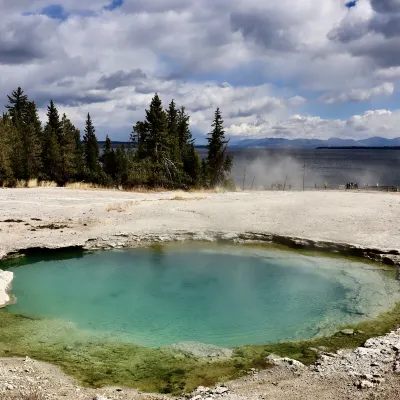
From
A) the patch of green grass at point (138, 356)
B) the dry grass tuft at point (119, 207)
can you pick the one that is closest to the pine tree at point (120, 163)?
the dry grass tuft at point (119, 207)

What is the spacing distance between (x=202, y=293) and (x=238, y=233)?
23.0ft

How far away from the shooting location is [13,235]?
71.3ft

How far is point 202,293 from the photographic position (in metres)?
16.2

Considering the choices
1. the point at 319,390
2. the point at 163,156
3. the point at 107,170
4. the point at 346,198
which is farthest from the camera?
the point at 107,170

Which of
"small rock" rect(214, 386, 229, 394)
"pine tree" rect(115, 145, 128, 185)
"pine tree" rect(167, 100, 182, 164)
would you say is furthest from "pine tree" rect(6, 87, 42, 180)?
→ "small rock" rect(214, 386, 229, 394)

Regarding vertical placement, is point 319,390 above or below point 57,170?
below

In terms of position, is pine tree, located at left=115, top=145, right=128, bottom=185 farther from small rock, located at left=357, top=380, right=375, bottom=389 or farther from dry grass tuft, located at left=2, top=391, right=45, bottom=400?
small rock, located at left=357, top=380, right=375, bottom=389

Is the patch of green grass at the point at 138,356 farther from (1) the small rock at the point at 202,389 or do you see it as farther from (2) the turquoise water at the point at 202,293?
(2) the turquoise water at the point at 202,293

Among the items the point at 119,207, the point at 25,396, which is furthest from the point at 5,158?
the point at 25,396

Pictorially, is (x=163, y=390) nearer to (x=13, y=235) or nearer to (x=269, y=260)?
(x=269, y=260)

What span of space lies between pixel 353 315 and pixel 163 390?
7.48 meters

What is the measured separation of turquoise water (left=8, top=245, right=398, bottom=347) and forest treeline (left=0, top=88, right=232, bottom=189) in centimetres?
2815

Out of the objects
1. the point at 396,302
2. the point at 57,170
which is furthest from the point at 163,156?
the point at 396,302

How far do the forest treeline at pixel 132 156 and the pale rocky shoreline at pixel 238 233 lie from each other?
13927 mm
